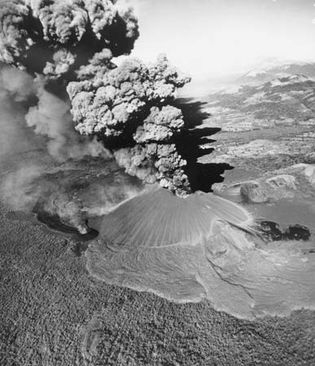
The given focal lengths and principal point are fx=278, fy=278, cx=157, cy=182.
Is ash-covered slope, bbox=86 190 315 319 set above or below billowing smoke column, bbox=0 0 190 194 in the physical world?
below

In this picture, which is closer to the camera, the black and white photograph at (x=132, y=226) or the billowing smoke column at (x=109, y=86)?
the black and white photograph at (x=132, y=226)

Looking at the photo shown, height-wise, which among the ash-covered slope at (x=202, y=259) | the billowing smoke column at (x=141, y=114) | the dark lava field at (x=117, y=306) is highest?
the billowing smoke column at (x=141, y=114)

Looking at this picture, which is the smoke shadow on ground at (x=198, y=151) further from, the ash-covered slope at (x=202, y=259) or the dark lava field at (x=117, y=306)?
the ash-covered slope at (x=202, y=259)

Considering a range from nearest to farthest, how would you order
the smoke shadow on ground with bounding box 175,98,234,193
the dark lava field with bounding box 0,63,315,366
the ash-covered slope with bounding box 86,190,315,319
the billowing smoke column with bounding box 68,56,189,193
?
the dark lava field with bounding box 0,63,315,366, the ash-covered slope with bounding box 86,190,315,319, the billowing smoke column with bounding box 68,56,189,193, the smoke shadow on ground with bounding box 175,98,234,193

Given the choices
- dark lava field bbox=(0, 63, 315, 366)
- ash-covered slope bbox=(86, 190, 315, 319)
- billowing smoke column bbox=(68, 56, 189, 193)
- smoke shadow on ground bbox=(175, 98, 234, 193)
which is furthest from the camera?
smoke shadow on ground bbox=(175, 98, 234, 193)

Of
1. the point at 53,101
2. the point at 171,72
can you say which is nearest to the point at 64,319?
the point at 171,72

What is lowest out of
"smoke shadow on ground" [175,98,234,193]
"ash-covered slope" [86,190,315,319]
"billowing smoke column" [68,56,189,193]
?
"smoke shadow on ground" [175,98,234,193]

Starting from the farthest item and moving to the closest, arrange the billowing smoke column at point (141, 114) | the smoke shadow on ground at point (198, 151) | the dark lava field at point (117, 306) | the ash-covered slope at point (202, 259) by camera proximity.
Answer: the smoke shadow on ground at point (198, 151) < the billowing smoke column at point (141, 114) < the ash-covered slope at point (202, 259) < the dark lava field at point (117, 306)

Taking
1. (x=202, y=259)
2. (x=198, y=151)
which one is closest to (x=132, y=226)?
(x=202, y=259)

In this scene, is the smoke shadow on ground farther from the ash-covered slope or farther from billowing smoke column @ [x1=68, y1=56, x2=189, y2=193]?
the ash-covered slope
